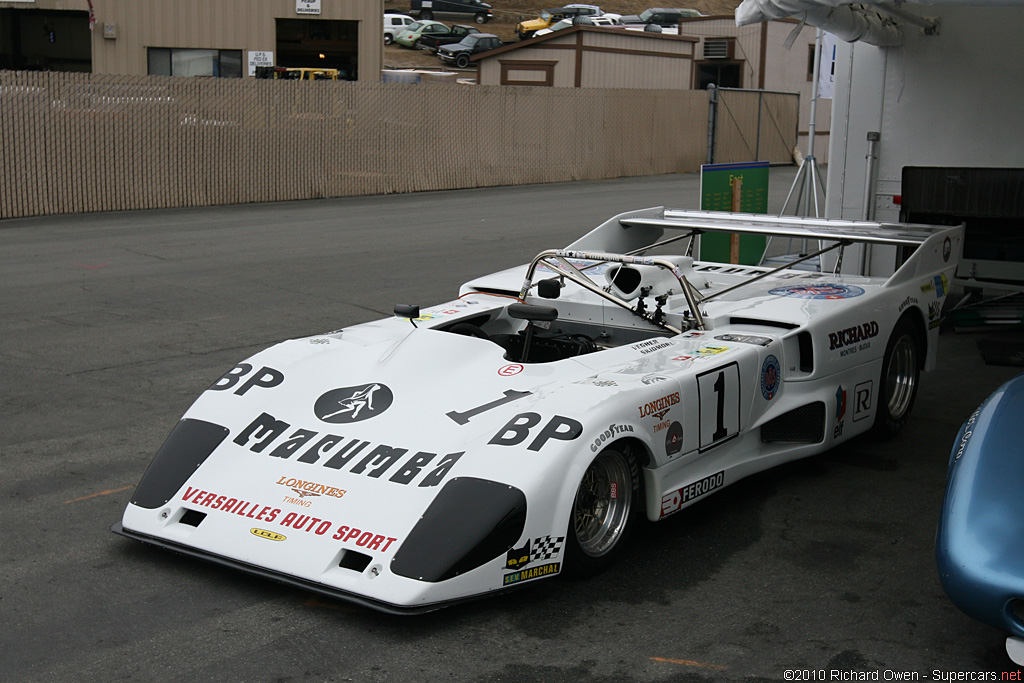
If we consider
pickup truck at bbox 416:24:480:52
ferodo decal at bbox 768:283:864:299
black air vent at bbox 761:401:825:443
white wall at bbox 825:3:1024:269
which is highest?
pickup truck at bbox 416:24:480:52

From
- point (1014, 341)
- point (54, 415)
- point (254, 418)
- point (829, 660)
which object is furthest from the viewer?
point (1014, 341)

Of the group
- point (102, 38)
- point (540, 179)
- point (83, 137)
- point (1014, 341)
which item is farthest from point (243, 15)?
point (1014, 341)

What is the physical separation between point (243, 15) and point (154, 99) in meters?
Result: 10.1

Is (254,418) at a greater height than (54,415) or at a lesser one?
greater

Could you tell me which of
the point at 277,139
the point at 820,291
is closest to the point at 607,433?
the point at 820,291

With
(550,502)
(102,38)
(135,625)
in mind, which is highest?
(102,38)

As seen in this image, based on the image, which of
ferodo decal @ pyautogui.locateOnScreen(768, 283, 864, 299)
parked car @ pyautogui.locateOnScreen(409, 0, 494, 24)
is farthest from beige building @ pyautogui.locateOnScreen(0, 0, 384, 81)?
parked car @ pyautogui.locateOnScreen(409, 0, 494, 24)

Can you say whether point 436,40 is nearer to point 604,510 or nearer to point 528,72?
point 528,72

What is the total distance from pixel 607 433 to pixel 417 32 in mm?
48740

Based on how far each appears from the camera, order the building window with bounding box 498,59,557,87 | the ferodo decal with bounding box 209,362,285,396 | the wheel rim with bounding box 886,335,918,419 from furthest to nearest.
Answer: the building window with bounding box 498,59,557,87
the wheel rim with bounding box 886,335,918,419
the ferodo decal with bounding box 209,362,285,396

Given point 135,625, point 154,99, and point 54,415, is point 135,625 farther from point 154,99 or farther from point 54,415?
point 154,99

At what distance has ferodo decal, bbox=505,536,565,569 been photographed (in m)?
4.27

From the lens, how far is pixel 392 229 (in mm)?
16609

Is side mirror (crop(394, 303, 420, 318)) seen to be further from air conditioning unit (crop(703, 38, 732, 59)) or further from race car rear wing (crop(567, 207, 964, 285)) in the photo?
air conditioning unit (crop(703, 38, 732, 59))
